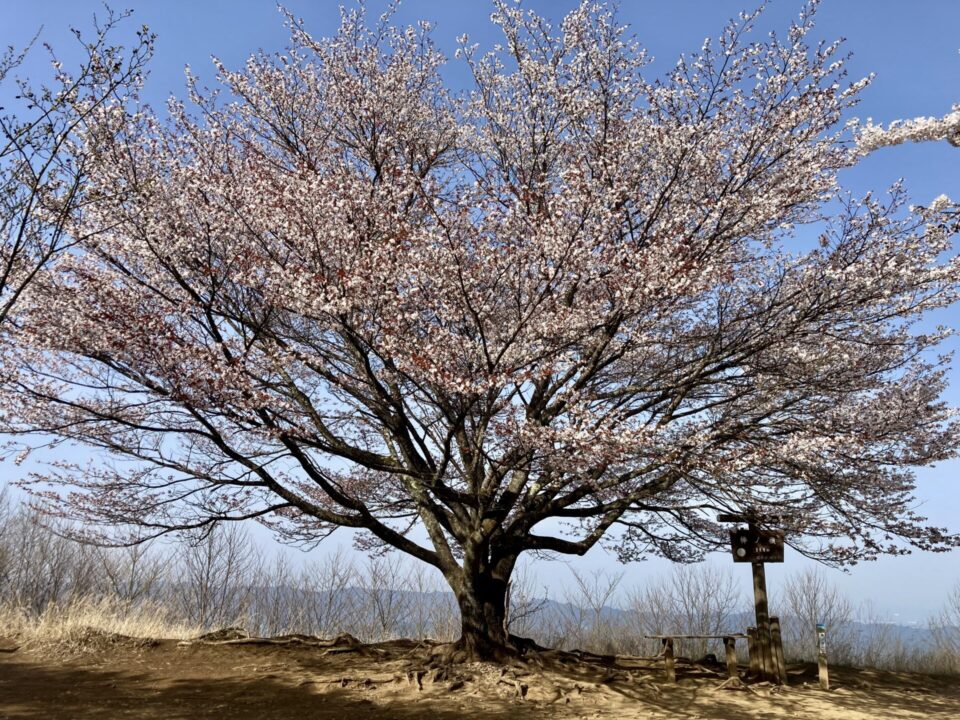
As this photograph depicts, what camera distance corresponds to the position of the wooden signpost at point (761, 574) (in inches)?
419

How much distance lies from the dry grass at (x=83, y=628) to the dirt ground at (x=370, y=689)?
195 mm

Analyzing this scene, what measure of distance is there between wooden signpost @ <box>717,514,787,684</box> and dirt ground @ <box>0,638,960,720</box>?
34 cm

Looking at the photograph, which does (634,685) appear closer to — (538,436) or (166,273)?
(538,436)

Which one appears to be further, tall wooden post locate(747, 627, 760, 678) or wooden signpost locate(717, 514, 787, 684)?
tall wooden post locate(747, 627, 760, 678)

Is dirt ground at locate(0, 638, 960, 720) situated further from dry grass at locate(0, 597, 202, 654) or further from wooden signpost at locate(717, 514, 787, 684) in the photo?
wooden signpost at locate(717, 514, 787, 684)

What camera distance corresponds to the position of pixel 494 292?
27.5 ft

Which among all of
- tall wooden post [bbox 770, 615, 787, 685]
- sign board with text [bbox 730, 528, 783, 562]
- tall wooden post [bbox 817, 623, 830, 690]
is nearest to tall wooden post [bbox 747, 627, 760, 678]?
tall wooden post [bbox 770, 615, 787, 685]

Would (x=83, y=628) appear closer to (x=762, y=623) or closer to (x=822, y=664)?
(x=762, y=623)

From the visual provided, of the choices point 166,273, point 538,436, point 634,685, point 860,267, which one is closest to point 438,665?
point 634,685

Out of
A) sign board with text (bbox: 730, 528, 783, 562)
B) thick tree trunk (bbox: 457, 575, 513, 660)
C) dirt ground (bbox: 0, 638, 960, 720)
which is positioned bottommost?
dirt ground (bbox: 0, 638, 960, 720)

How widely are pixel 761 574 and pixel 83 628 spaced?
1057 cm

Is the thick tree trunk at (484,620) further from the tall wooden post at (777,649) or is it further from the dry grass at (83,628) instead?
the dry grass at (83,628)

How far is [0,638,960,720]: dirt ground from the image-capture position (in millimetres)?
8258

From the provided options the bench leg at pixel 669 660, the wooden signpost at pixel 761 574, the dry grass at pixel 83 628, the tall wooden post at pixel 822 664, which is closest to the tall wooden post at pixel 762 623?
the wooden signpost at pixel 761 574
